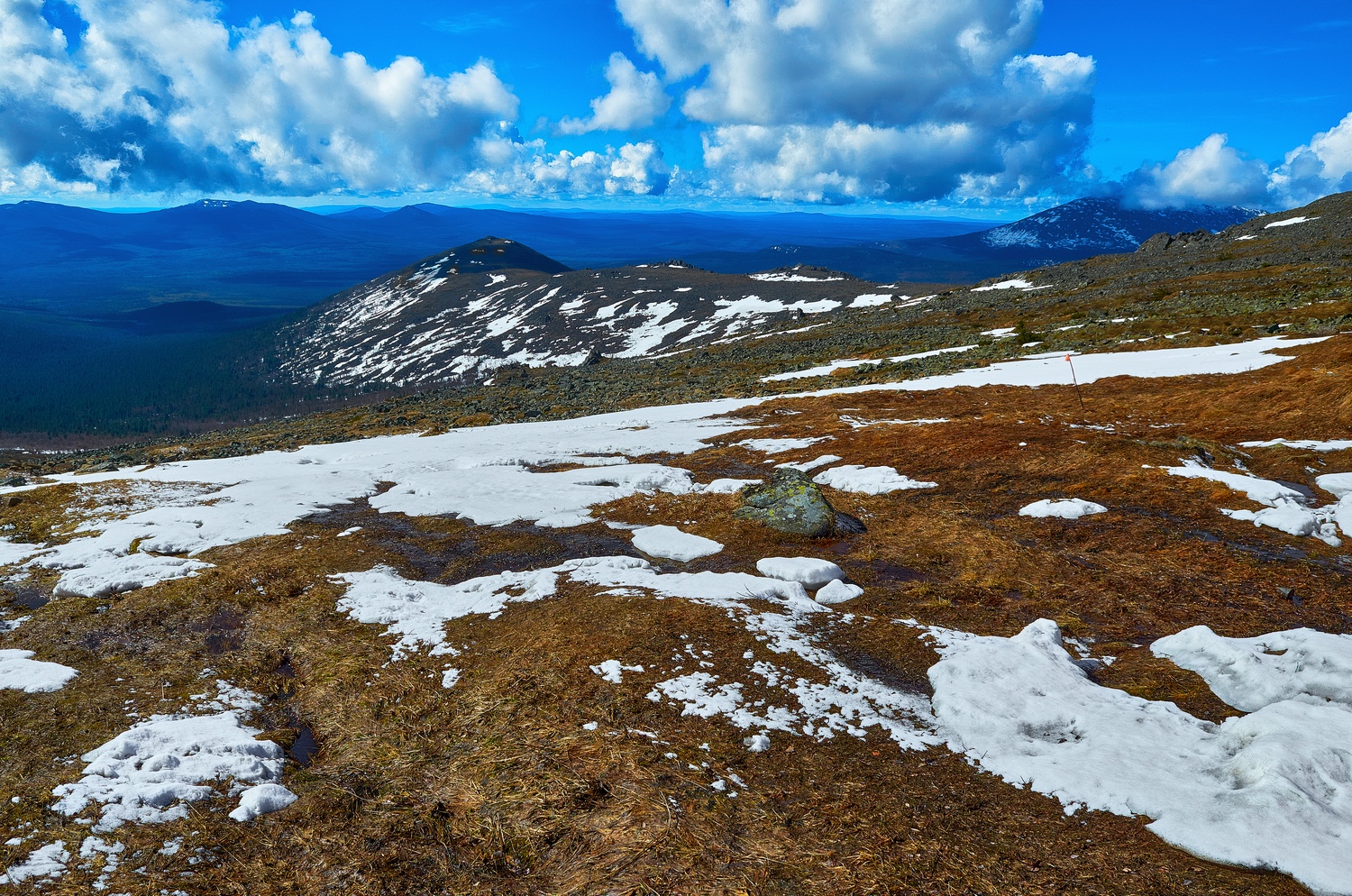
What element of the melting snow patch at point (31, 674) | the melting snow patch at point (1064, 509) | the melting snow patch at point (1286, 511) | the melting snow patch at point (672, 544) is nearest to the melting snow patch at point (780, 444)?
the melting snow patch at point (672, 544)

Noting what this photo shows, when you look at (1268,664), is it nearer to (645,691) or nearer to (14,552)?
(645,691)

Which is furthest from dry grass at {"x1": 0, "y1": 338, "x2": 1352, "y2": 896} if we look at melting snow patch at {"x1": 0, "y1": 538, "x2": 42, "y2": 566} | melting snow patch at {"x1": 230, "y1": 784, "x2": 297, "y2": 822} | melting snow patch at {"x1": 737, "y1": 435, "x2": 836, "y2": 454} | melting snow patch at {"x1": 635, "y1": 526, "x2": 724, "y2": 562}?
melting snow patch at {"x1": 737, "y1": 435, "x2": 836, "y2": 454}

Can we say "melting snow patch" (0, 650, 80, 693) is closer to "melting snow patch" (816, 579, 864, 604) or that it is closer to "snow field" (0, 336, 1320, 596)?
"snow field" (0, 336, 1320, 596)

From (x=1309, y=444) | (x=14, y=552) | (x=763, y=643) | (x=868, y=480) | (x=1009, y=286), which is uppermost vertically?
(x=1009, y=286)

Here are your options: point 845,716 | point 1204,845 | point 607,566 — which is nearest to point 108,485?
point 607,566

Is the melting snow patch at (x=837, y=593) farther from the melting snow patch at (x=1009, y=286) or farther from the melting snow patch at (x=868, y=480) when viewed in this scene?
the melting snow patch at (x=1009, y=286)

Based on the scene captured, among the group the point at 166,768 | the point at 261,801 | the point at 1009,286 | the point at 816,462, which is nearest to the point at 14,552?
the point at 166,768
